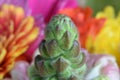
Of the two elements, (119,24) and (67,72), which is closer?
(67,72)

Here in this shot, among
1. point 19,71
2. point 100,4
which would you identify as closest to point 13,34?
point 19,71

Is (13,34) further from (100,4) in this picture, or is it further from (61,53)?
(100,4)

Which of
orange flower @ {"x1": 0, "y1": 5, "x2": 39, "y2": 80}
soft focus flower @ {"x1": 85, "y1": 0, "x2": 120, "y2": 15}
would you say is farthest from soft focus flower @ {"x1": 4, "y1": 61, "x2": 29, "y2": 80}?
soft focus flower @ {"x1": 85, "y1": 0, "x2": 120, "y2": 15}

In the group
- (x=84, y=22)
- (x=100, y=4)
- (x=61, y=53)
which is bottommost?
(x=61, y=53)

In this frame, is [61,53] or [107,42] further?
[107,42]

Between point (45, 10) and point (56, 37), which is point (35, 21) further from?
point (56, 37)

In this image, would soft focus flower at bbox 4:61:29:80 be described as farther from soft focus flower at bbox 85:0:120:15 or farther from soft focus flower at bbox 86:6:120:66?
soft focus flower at bbox 85:0:120:15

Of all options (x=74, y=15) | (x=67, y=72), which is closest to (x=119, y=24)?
(x=74, y=15)
